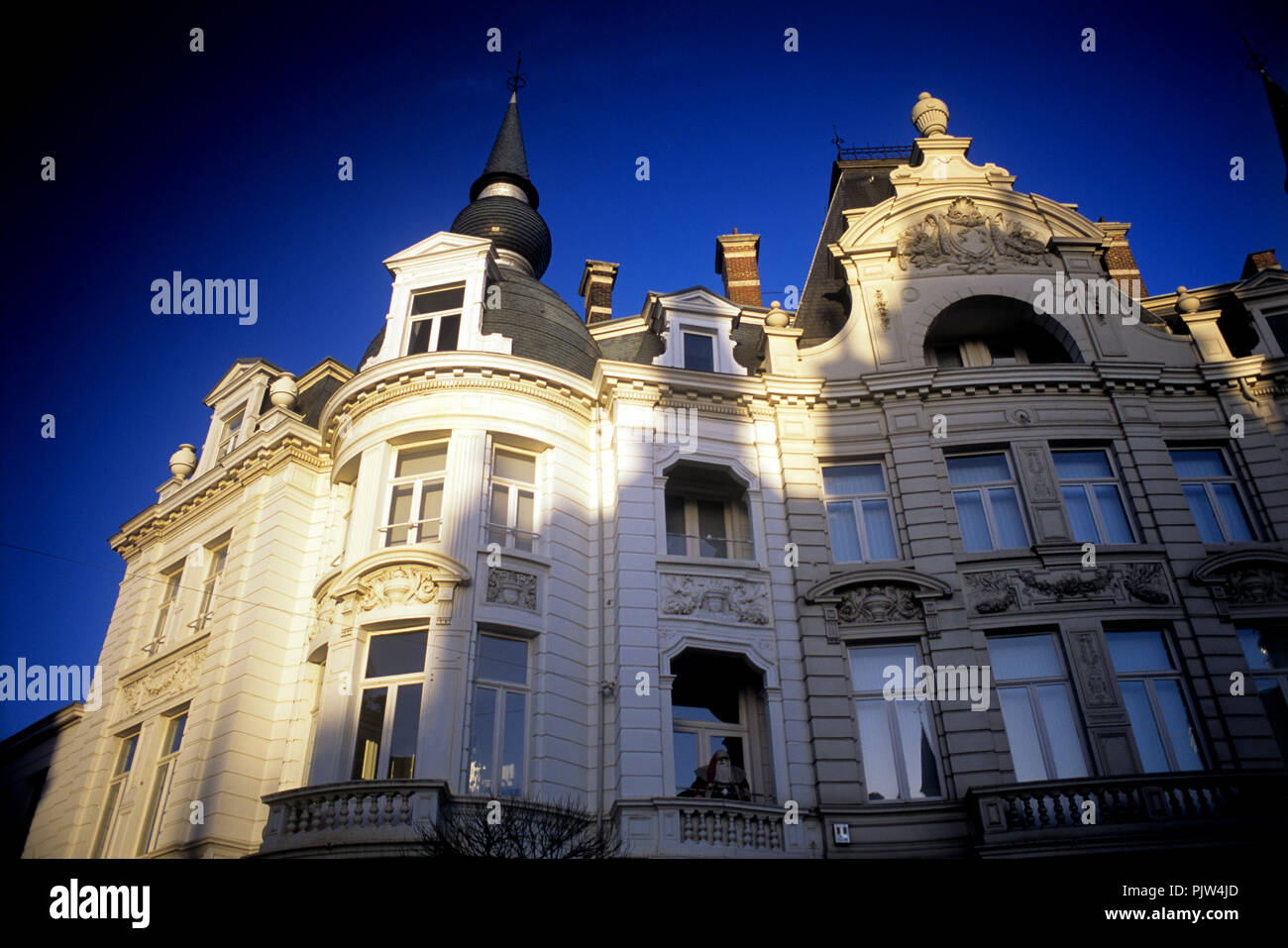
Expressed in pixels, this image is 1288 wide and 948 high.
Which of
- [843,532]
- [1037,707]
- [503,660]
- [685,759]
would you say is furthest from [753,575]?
[1037,707]

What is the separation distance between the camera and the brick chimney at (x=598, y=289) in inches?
973

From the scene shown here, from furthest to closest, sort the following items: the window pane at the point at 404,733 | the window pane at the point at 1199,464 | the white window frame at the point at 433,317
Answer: the white window frame at the point at 433,317, the window pane at the point at 1199,464, the window pane at the point at 404,733

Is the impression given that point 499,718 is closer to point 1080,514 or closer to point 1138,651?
point 1138,651

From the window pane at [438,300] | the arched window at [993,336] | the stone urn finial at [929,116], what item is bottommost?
the arched window at [993,336]

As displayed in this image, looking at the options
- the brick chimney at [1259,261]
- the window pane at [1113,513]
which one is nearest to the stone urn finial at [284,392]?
the window pane at [1113,513]

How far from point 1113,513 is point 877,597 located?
4.98 m

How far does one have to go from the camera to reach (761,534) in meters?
17.7

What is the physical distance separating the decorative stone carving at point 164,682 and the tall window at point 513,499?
6.09m

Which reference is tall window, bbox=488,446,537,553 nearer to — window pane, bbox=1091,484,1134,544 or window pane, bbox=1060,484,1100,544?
window pane, bbox=1060,484,1100,544

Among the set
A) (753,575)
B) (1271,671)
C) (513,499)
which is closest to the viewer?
(1271,671)

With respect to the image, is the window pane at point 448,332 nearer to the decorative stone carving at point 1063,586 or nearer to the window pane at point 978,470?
the window pane at point 978,470

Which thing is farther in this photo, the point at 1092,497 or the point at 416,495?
the point at 1092,497

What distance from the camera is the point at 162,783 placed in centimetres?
1797
